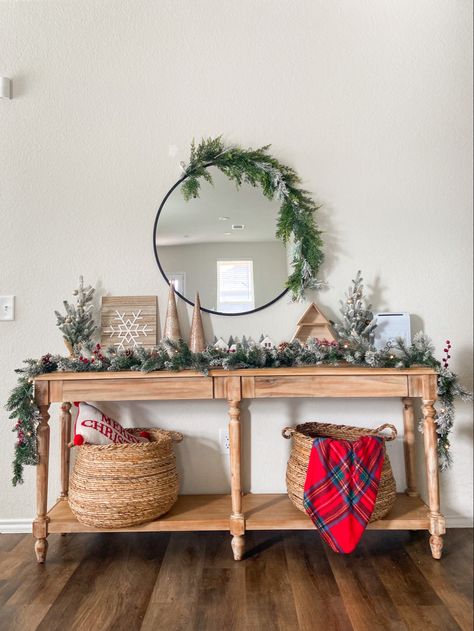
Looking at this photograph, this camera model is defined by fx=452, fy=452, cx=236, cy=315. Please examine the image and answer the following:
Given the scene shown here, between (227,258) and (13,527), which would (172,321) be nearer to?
(227,258)

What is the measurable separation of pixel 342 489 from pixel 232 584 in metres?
0.47

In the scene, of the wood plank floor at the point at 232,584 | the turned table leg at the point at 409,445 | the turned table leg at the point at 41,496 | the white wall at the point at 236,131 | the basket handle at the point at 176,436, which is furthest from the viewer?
the white wall at the point at 236,131

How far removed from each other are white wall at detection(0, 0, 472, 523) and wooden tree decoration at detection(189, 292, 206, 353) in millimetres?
75

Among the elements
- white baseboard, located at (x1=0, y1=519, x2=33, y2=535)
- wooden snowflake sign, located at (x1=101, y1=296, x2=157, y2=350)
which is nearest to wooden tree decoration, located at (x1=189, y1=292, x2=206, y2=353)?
wooden snowflake sign, located at (x1=101, y1=296, x2=157, y2=350)

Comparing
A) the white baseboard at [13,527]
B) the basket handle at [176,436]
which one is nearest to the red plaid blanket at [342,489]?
the basket handle at [176,436]

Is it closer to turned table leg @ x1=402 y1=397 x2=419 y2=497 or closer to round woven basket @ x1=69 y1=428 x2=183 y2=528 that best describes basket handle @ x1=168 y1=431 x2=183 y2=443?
round woven basket @ x1=69 y1=428 x2=183 y2=528

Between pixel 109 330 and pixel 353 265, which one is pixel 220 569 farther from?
pixel 353 265

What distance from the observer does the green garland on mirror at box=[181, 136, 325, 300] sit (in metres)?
1.94

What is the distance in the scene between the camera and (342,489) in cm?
152

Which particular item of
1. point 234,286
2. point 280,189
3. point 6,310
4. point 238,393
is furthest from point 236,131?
point 6,310

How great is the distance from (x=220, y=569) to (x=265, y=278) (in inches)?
44.5

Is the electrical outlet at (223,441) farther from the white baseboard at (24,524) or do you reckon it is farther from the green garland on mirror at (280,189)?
the white baseboard at (24,524)

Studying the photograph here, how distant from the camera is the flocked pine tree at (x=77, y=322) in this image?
185 cm

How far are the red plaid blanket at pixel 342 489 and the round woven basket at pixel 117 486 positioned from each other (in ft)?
1.77
